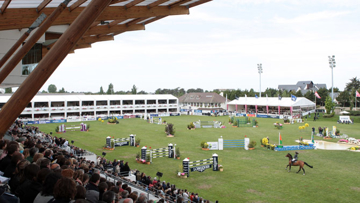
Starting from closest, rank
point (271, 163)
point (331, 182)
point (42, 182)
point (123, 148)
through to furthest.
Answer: point (42, 182) → point (331, 182) → point (271, 163) → point (123, 148)

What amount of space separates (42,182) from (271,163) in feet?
51.3

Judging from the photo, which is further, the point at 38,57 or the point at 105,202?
the point at 38,57

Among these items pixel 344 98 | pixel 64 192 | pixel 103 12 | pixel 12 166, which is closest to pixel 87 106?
pixel 103 12

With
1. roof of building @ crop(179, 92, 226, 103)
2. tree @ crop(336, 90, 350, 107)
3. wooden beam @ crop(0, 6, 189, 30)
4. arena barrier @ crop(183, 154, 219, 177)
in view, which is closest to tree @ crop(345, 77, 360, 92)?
tree @ crop(336, 90, 350, 107)

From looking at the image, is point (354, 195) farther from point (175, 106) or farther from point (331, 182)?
point (175, 106)

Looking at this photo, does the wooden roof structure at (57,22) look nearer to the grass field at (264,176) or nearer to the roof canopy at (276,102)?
the grass field at (264,176)

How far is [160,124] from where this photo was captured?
3922cm

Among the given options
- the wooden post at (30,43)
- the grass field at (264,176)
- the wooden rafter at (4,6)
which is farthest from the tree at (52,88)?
the wooden post at (30,43)

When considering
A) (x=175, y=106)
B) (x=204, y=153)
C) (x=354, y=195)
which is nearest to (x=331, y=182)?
(x=354, y=195)

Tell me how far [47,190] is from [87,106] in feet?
162

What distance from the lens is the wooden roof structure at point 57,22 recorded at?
3504 millimetres

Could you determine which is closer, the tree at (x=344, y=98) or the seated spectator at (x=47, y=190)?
the seated spectator at (x=47, y=190)

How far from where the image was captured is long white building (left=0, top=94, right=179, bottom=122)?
4441 centimetres

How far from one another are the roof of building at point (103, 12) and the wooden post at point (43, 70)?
5052 millimetres
